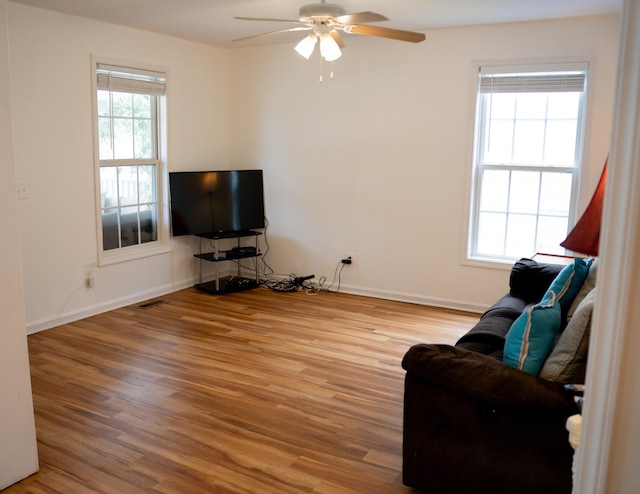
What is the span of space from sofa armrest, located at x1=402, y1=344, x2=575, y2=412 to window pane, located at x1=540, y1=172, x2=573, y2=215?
2895 mm

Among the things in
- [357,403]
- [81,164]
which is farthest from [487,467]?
[81,164]

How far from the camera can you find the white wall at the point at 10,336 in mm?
2406

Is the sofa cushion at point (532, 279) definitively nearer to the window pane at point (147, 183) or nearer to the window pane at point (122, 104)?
the window pane at point (147, 183)

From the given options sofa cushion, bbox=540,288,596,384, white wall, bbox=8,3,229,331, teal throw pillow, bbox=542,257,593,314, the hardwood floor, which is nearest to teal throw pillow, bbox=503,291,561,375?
sofa cushion, bbox=540,288,596,384

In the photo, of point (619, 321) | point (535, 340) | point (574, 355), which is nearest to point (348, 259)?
point (535, 340)

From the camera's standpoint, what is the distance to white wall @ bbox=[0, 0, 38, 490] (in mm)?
2406

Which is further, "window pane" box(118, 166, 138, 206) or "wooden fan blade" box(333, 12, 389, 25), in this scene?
"window pane" box(118, 166, 138, 206)

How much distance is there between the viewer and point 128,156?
5.38 metres

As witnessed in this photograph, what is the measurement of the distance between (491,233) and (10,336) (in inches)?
156

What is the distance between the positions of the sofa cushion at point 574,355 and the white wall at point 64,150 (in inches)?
149

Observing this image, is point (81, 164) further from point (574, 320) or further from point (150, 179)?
point (574, 320)

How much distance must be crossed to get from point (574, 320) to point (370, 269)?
3.44 m

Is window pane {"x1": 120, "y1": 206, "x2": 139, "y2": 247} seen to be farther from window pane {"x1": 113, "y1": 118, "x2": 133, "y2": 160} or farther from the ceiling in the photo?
the ceiling

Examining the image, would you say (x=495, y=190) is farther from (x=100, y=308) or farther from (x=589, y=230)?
(x=100, y=308)
